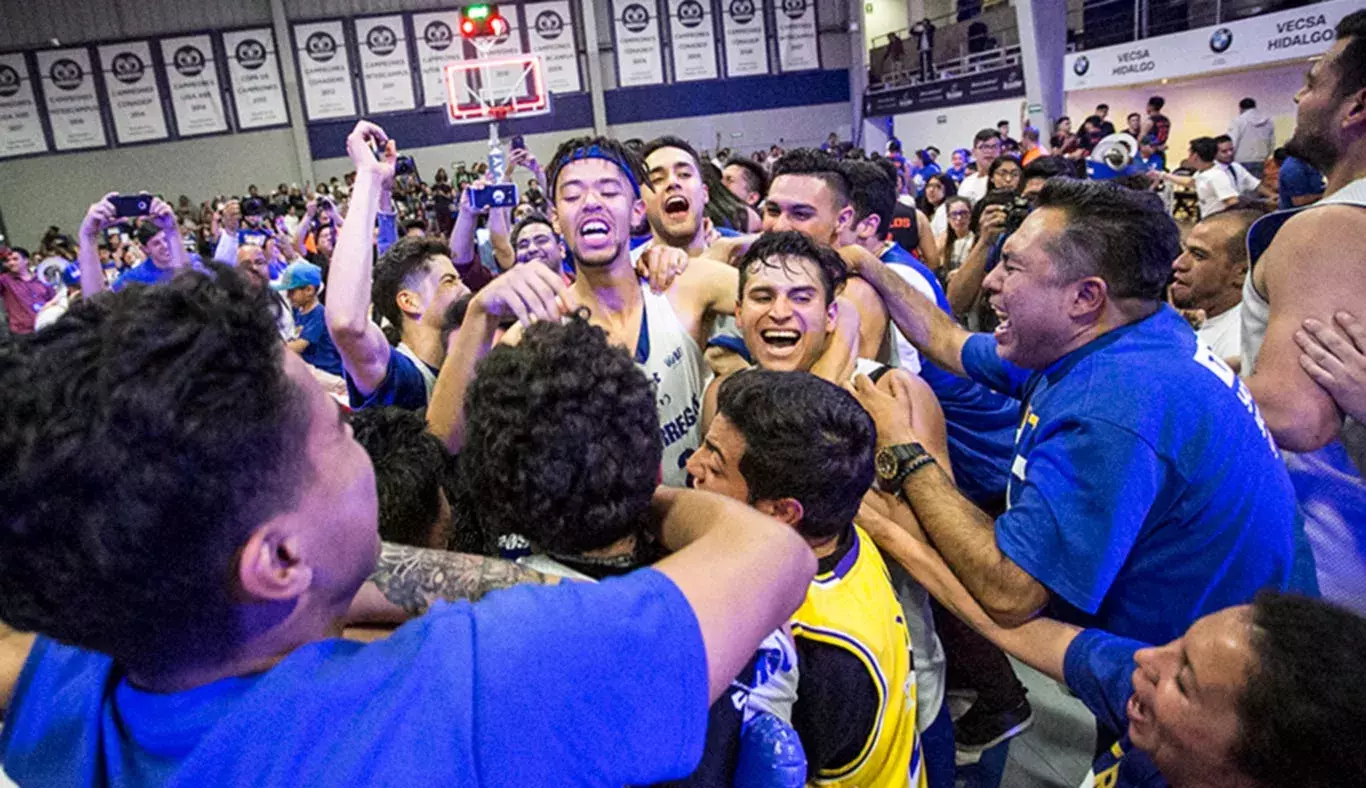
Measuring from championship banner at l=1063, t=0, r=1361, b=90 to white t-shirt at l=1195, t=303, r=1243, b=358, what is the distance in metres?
11.2

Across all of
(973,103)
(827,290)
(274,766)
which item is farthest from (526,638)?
(973,103)

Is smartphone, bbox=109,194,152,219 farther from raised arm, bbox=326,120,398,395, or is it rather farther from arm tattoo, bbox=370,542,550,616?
arm tattoo, bbox=370,542,550,616

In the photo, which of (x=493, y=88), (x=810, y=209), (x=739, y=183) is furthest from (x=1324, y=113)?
(x=493, y=88)

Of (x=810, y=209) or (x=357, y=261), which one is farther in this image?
(x=810, y=209)

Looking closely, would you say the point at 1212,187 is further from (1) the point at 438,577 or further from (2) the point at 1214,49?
(1) the point at 438,577

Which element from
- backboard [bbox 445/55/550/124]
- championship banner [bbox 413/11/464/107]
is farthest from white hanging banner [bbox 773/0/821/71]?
championship banner [bbox 413/11/464/107]

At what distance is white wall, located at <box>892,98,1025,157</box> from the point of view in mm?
18094

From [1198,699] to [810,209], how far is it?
9.44 feet

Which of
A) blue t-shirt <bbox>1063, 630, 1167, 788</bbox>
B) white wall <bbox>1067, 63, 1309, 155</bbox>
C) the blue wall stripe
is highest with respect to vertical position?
the blue wall stripe

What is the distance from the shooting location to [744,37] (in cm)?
2261

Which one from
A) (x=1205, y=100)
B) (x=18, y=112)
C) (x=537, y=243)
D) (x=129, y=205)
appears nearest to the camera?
(x=129, y=205)

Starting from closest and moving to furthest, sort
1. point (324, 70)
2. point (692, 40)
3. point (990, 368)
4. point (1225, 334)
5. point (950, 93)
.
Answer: point (990, 368) < point (1225, 334) < point (950, 93) < point (324, 70) < point (692, 40)

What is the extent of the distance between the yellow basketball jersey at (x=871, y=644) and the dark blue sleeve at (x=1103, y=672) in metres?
0.34

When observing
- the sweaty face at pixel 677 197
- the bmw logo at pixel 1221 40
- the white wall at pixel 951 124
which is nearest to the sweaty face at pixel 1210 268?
the sweaty face at pixel 677 197
